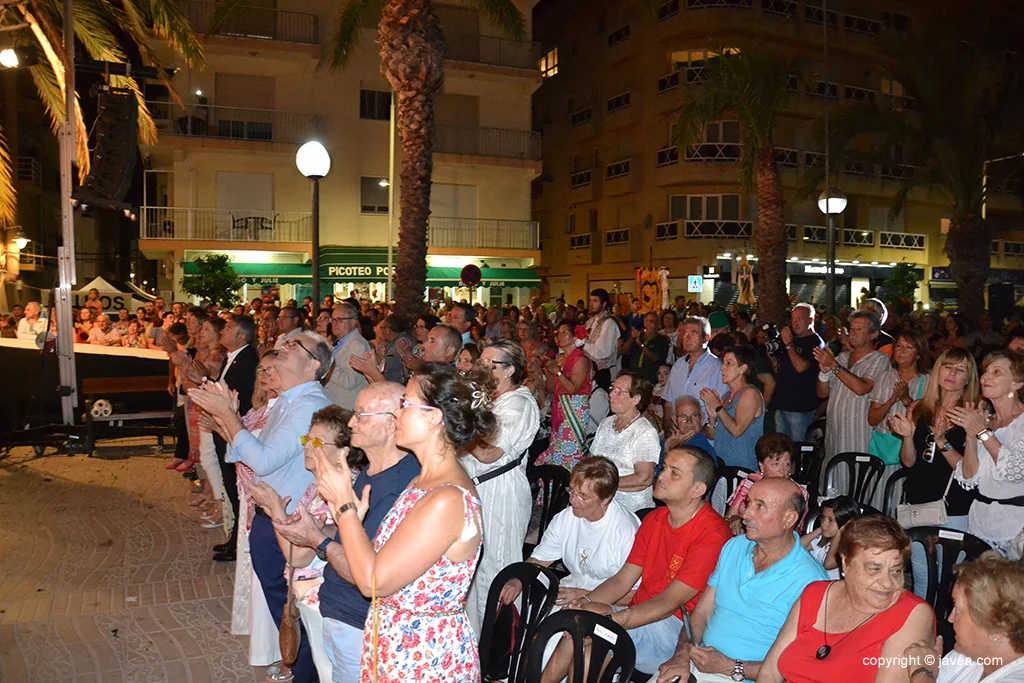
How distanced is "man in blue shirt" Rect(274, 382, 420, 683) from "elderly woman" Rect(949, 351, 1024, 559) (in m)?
2.99

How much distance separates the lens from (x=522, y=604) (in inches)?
153

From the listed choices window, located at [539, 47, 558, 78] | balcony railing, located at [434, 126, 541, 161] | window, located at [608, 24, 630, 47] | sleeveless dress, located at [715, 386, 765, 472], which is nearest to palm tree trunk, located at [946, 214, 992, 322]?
sleeveless dress, located at [715, 386, 765, 472]

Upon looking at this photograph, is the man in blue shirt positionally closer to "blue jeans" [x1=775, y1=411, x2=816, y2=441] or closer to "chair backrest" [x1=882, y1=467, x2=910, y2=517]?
"chair backrest" [x1=882, y1=467, x2=910, y2=517]

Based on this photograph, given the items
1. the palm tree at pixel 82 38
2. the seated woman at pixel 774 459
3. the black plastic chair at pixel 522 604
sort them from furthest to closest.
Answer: the palm tree at pixel 82 38
the seated woman at pixel 774 459
the black plastic chair at pixel 522 604

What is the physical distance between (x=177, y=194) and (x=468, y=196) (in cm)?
928

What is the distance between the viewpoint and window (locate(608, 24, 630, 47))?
3580 centimetres

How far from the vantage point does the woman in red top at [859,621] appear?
9.71 ft

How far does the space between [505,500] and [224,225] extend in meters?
23.3

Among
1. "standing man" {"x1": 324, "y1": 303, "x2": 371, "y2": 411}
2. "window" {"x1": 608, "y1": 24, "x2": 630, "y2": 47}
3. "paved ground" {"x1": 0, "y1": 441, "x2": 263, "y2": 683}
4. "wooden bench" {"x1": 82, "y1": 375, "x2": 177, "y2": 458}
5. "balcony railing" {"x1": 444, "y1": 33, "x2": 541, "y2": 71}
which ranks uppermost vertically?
"window" {"x1": 608, "y1": 24, "x2": 630, "y2": 47}

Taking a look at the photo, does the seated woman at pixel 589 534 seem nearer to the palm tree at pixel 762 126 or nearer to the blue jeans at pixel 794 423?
the blue jeans at pixel 794 423

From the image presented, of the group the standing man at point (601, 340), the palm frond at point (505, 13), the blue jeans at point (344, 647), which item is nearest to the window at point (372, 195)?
the palm frond at point (505, 13)

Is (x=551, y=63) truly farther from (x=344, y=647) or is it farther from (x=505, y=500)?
(x=344, y=647)

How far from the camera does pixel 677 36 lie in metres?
33.1

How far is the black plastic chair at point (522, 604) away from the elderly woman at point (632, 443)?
146cm
